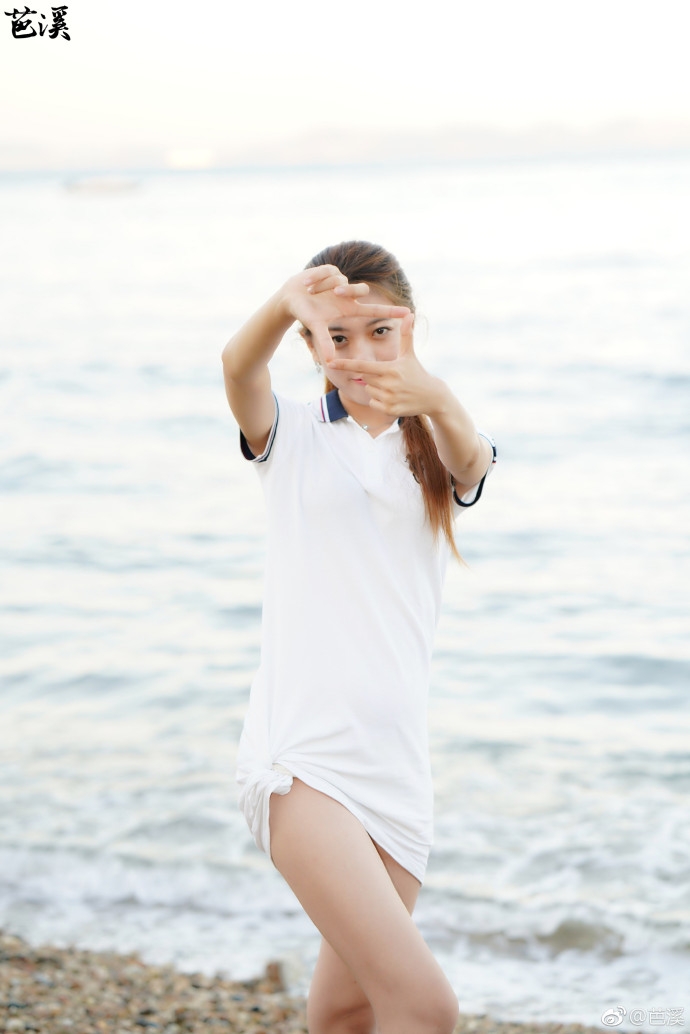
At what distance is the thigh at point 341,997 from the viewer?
2.69 m

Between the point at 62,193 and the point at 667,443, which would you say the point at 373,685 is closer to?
the point at 667,443

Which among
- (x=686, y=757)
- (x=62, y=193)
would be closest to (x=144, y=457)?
(x=686, y=757)

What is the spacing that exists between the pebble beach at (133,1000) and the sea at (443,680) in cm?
14

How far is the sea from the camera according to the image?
4926 mm

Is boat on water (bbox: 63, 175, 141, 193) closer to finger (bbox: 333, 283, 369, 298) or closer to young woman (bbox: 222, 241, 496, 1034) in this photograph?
young woman (bbox: 222, 241, 496, 1034)

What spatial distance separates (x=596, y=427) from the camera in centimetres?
1471

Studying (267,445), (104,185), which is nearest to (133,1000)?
(267,445)

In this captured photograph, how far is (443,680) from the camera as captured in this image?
7539 millimetres

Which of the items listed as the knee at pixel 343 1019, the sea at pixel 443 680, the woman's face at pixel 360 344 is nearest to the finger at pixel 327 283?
the woman's face at pixel 360 344

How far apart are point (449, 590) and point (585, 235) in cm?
3486

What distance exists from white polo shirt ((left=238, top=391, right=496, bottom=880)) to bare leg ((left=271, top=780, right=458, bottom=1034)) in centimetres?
5

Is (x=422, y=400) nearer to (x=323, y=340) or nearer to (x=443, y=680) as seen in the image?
(x=323, y=340)

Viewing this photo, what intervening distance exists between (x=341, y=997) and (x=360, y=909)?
0.49 metres

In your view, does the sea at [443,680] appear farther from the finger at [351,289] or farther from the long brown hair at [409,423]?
the finger at [351,289]
